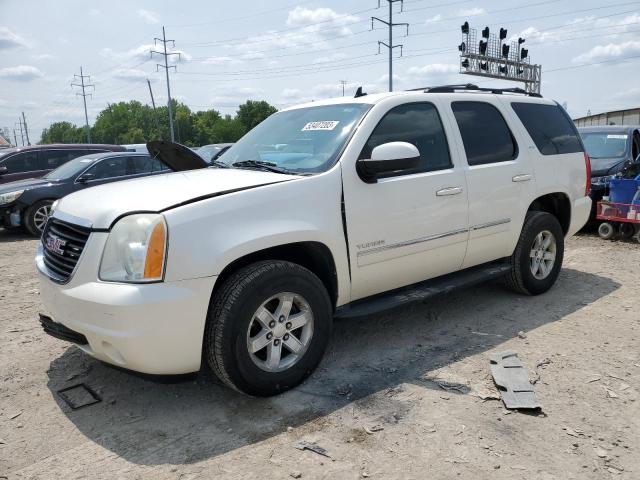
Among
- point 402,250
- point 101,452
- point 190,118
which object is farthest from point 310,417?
point 190,118

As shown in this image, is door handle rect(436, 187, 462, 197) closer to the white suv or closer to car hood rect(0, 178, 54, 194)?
the white suv

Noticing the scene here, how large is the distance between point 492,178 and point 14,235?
30.2ft

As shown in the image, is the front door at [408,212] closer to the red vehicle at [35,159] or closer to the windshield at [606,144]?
the windshield at [606,144]

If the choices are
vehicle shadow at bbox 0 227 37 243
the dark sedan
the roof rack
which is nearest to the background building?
the dark sedan

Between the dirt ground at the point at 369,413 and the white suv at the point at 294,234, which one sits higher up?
the white suv at the point at 294,234

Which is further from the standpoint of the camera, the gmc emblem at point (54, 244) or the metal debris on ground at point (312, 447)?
the gmc emblem at point (54, 244)

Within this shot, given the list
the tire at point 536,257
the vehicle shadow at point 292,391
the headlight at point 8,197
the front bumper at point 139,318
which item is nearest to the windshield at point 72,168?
the headlight at point 8,197

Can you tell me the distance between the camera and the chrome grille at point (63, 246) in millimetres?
3072

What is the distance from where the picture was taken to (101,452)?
9.19 ft

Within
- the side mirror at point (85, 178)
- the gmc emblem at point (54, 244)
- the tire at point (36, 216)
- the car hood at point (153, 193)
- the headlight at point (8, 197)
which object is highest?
the car hood at point (153, 193)

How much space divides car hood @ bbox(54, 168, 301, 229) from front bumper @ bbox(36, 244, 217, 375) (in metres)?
0.21

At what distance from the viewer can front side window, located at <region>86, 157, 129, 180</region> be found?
10023mm

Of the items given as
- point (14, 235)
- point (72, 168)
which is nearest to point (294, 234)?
point (72, 168)

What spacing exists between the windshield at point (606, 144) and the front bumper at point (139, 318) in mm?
9081
